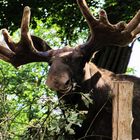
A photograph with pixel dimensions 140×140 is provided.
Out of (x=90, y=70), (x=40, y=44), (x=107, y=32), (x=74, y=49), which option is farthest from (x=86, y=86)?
(x=40, y=44)

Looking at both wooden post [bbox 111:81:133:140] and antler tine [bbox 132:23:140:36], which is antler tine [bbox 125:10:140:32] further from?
wooden post [bbox 111:81:133:140]

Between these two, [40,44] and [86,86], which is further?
[40,44]

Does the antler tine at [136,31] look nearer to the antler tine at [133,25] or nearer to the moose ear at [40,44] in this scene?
the antler tine at [133,25]

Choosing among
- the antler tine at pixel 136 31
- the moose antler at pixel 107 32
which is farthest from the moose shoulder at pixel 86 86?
the antler tine at pixel 136 31

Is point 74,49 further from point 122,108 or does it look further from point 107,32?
point 122,108

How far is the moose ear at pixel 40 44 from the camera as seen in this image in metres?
7.68

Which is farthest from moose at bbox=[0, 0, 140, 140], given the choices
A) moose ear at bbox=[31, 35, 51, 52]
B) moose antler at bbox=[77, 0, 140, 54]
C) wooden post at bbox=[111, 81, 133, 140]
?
wooden post at bbox=[111, 81, 133, 140]

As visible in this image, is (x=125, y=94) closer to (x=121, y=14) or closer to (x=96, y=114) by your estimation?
(x=96, y=114)

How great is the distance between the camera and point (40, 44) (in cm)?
775

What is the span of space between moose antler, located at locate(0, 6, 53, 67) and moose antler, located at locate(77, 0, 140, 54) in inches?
21.7

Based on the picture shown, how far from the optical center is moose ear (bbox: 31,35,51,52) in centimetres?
768

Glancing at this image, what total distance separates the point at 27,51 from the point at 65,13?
5631 millimetres

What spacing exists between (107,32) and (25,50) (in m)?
1.08

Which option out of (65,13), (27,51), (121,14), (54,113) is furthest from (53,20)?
(54,113)
